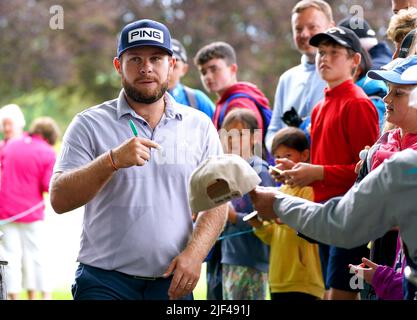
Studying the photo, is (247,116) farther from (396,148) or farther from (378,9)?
(378,9)

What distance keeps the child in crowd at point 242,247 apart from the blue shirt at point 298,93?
7.0 inches

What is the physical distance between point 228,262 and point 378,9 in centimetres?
1316

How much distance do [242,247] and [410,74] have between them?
287 centimetres

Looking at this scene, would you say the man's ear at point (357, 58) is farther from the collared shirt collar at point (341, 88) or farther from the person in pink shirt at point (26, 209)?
the person in pink shirt at point (26, 209)

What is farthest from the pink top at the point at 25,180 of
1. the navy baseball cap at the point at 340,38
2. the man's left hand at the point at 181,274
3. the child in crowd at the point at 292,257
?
the man's left hand at the point at 181,274

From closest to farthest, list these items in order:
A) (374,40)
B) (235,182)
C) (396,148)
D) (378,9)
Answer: (235,182), (396,148), (374,40), (378,9)

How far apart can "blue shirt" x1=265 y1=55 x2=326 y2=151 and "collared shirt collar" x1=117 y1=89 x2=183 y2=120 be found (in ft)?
5.92

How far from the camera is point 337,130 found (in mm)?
5285

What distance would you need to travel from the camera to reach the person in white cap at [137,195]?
4.11 metres

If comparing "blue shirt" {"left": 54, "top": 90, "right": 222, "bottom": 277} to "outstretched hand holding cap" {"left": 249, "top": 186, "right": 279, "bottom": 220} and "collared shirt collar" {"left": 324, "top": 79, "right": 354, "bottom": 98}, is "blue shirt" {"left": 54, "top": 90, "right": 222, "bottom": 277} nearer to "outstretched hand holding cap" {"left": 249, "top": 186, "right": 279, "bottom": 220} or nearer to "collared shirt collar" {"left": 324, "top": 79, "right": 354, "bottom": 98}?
"outstretched hand holding cap" {"left": 249, "top": 186, "right": 279, "bottom": 220}

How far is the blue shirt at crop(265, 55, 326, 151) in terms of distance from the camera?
20.2 ft

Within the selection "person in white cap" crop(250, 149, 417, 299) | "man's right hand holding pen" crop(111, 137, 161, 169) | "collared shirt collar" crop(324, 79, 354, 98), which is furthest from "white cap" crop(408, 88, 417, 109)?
"collared shirt collar" crop(324, 79, 354, 98)
